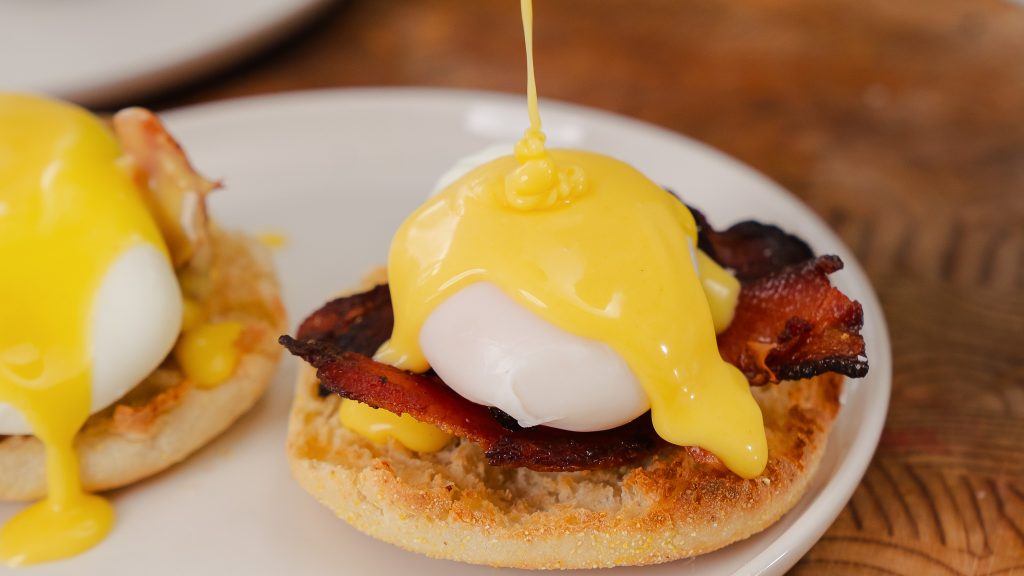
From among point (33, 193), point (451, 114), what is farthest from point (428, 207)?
point (451, 114)

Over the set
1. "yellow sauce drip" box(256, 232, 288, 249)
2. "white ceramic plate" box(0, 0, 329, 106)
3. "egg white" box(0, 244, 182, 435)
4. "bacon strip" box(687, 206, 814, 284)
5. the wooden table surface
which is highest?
"bacon strip" box(687, 206, 814, 284)

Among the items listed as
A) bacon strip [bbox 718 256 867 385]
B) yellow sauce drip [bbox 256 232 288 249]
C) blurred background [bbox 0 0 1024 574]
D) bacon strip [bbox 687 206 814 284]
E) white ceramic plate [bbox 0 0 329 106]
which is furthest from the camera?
white ceramic plate [bbox 0 0 329 106]

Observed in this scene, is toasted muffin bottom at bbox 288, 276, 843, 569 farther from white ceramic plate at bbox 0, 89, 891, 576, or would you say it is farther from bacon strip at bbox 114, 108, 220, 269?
bacon strip at bbox 114, 108, 220, 269

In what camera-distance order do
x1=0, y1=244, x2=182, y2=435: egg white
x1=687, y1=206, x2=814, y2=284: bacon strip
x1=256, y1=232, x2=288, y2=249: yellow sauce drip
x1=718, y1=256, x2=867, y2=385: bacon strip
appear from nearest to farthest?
x1=718, y1=256, x2=867, y2=385: bacon strip, x1=0, y1=244, x2=182, y2=435: egg white, x1=687, y1=206, x2=814, y2=284: bacon strip, x1=256, y1=232, x2=288, y2=249: yellow sauce drip

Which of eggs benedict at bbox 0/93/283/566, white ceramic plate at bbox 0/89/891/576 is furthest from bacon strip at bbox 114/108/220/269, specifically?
white ceramic plate at bbox 0/89/891/576

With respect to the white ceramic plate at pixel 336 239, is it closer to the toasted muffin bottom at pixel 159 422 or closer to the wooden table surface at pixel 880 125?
the toasted muffin bottom at pixel 159 422

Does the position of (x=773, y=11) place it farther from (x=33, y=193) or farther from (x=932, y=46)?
(x=33, y=193)

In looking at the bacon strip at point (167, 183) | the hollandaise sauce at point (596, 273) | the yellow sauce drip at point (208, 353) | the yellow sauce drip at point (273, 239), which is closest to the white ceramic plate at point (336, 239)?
the yellow sauce drip at point (273, 239)
